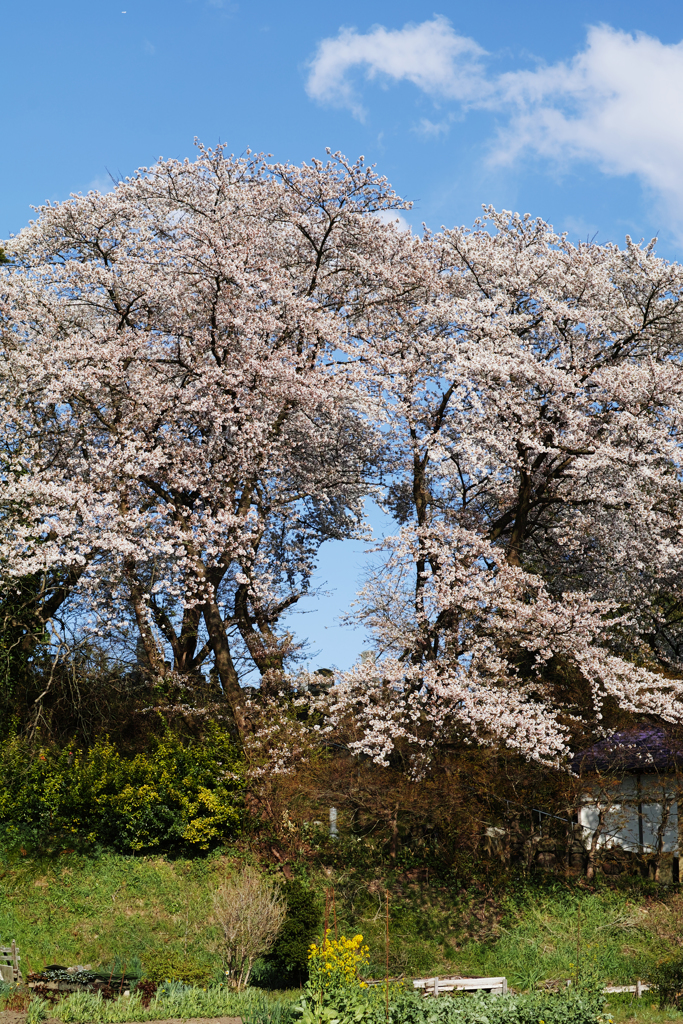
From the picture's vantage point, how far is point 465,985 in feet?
45.3

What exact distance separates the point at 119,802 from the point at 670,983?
11.2 m

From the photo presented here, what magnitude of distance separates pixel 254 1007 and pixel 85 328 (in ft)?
58.5

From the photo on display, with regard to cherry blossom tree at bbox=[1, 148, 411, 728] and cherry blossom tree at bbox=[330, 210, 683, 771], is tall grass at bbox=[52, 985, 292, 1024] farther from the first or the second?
cherry blossom tree at bbox=[1, 148, 411, 728]

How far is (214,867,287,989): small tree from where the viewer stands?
46.4ft

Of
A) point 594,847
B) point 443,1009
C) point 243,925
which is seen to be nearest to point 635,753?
point 594,847

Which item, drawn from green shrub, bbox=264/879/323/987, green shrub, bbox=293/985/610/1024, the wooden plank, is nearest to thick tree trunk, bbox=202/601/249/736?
green shrub, bbox=264/879/323/987

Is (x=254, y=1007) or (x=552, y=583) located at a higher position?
(x=552, y=583)

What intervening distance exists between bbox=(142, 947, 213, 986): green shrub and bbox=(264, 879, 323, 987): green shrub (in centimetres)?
112

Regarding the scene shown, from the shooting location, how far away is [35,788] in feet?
A: 64.1

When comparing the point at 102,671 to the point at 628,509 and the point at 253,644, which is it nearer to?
the point at 253,644

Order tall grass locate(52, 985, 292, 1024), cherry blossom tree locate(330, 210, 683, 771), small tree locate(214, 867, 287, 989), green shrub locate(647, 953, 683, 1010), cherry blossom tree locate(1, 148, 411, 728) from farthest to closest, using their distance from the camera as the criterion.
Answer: cherry blossom tree locate(1, 148, 411, 728)
cherry blossom tree locate(330, 210, 683, 771)
small tree locate(214, 867, 287, 989)
green shrub locate(647, 953, 683, 1010)
tall grass locate(52, 985, 292, 1024)

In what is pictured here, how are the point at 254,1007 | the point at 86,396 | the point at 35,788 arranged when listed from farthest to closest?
the point at 86,396, the point at 35,788, the point at 254,1007

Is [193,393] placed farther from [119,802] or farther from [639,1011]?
[639,1011]

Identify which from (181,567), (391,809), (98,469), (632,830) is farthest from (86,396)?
(632,830)
